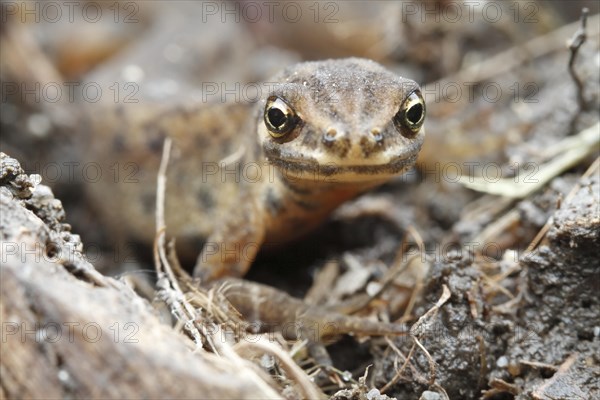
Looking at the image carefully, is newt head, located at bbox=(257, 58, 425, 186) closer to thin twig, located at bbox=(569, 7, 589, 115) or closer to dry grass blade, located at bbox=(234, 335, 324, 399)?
dry grass blade, located at bbox=(234, 335, 324, 399)

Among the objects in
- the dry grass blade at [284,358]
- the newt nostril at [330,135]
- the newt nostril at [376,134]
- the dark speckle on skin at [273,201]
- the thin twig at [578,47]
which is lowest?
the dry grass blade at [284,358]

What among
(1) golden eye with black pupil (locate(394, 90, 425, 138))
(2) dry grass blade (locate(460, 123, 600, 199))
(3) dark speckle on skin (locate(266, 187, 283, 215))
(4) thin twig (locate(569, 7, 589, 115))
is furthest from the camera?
(3) dark speckle on skin (locate(266, 187, 283, 215))

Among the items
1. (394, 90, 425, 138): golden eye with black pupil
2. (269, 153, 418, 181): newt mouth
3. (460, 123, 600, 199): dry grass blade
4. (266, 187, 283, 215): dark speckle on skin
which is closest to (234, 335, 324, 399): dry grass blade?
(269, 153, 418, 181): newt mouth

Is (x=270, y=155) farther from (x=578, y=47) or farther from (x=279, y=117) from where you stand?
(x=578, y=47)

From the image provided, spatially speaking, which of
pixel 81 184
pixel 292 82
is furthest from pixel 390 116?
pixel 81 184

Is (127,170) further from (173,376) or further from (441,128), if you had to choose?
(173,376)

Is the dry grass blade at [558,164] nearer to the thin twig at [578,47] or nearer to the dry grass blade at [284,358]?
the thin twig at [578,47]

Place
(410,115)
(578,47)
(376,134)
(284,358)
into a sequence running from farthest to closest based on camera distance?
(578,47) → (410,115) → (376,134) → (284,358)

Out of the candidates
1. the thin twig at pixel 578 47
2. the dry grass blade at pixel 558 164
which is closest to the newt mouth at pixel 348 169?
the dry grass blade at pixel 558 164

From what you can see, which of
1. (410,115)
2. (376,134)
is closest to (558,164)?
(410,115)
